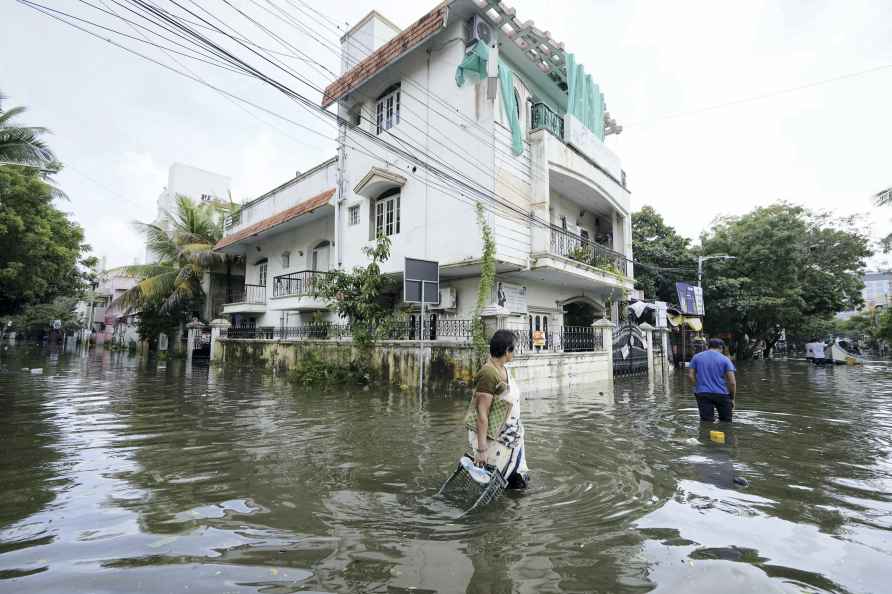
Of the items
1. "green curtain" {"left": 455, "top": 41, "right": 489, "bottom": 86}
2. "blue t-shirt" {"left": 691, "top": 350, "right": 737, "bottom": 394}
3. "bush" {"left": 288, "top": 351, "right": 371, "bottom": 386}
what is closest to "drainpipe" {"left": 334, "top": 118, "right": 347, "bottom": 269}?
"bush" {"left": 288, "top": 351, "right": 371, "bottom": 386}

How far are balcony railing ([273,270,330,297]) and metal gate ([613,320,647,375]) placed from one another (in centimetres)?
1177

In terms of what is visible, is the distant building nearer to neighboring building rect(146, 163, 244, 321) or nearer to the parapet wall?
neighboring building rect(146, 163, 244, 321)

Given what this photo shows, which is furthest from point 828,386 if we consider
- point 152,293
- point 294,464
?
point 152,293

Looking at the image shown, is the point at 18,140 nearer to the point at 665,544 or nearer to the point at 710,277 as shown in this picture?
the point at 665,544

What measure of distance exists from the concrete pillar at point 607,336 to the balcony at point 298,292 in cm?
1038

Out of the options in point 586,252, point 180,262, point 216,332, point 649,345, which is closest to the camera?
point 586,252

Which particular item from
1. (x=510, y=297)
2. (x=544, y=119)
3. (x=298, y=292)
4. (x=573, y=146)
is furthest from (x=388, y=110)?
(x=298, y=292)

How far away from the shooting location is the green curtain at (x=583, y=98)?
52.3 ft

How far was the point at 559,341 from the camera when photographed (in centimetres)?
1324

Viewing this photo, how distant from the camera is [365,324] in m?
13.1

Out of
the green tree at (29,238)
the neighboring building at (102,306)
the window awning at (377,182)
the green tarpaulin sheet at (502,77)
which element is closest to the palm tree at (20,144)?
the green tree at (29,238)

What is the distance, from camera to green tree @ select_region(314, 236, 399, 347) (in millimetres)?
13066

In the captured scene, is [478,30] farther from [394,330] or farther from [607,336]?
[607,336]

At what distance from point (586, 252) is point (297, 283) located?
1265 centimetres
